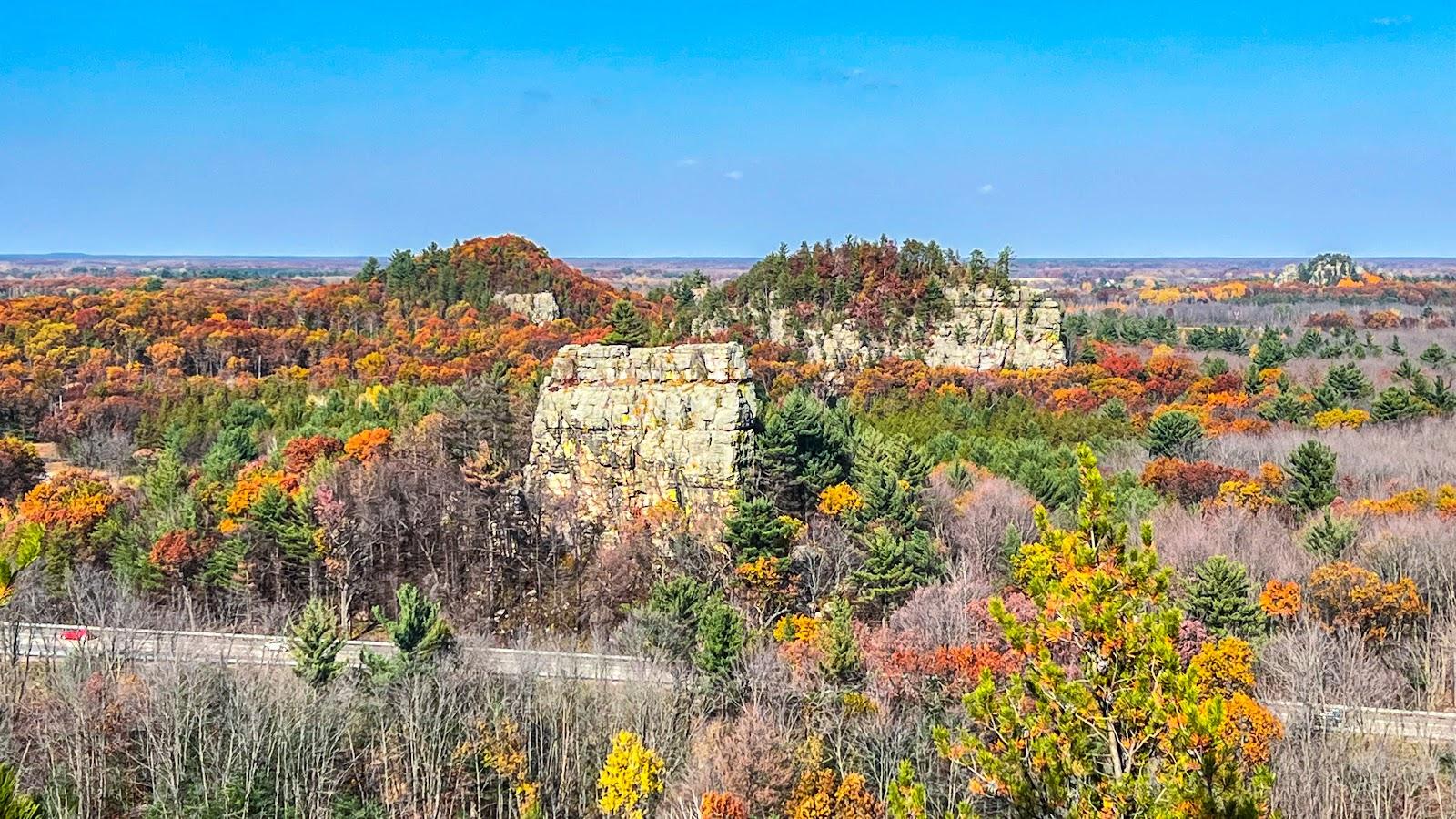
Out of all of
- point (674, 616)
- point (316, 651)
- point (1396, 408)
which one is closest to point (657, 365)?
point (674, 616)

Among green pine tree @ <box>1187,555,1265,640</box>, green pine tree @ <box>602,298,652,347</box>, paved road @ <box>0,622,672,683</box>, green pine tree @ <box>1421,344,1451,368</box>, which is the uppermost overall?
green pine tree @ <box>602,298,652,347</box>

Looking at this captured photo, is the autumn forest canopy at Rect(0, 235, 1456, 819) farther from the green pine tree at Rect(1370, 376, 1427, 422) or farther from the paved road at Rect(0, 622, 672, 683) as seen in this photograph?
the paved road at Rect(0, 622, 672, 683)

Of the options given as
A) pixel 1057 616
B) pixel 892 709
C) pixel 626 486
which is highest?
pixel 1057 616

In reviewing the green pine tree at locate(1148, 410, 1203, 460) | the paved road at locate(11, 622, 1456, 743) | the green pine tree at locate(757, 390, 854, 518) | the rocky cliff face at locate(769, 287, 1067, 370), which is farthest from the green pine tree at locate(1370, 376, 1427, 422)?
the paved road at locate(11, 622, 1456, 743)

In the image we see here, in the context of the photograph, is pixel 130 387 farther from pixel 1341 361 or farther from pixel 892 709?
pixel 1341 361

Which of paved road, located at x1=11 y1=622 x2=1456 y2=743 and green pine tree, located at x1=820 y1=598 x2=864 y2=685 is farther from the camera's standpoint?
green pine tree, located at x1=820 y1=598 x2=864 y2=685

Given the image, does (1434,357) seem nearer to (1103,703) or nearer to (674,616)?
(674,616)

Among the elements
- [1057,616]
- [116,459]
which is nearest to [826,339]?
[116,459]
